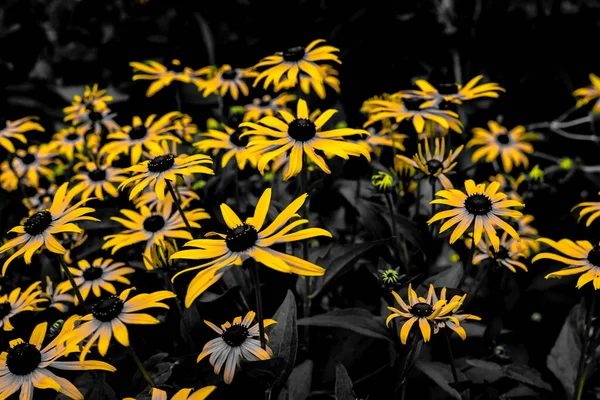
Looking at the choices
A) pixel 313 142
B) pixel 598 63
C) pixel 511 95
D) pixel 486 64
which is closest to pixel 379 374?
pixel 313 142

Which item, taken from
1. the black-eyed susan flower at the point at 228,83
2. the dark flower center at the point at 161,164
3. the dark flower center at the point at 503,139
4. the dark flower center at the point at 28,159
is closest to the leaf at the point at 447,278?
the dark flower center at the point at 161,164

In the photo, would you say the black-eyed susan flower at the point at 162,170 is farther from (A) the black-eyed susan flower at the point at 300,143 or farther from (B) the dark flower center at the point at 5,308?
(B) the dark flower center at the point at 5,308

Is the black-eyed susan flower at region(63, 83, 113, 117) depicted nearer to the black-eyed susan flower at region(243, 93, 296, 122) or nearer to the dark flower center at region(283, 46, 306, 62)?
the black-eyed susan flower at region(243, 93, 296, 122)

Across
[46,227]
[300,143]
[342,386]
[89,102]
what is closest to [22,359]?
[46,227]

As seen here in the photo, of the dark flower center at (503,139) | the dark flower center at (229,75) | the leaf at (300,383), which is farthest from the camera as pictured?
the dark flower center at (503,139)

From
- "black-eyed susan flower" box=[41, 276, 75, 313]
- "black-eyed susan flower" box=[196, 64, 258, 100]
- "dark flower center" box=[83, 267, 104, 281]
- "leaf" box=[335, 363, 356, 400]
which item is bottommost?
"leaf" box=[335, 363, 356, 400]

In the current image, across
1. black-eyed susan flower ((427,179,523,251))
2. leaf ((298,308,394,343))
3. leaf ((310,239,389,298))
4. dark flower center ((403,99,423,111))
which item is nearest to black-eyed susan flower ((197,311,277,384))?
leaf ((298,308,394,343))

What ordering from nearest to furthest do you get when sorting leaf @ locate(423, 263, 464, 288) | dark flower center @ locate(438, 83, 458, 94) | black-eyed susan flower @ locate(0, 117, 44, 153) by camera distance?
leaf @ locate(423, 263, 464, 288) < dark flower center @ locate(438, 83, 458, 94) < black-eyed susan flower @ locate(0, 117, 44, 153)
